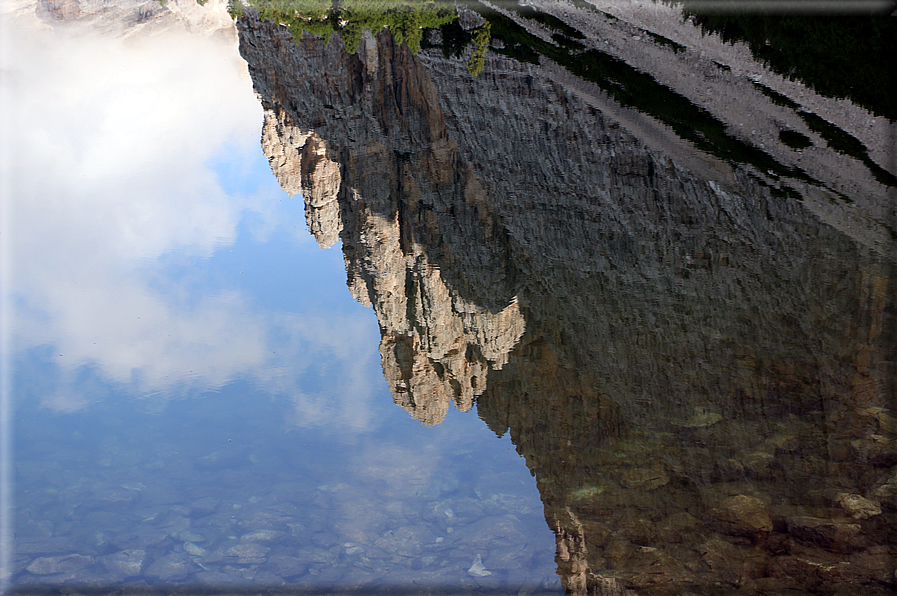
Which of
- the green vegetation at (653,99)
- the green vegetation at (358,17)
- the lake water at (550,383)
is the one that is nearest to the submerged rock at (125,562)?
the lake water at (550,383)

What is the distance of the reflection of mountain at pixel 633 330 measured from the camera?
36.9 ft

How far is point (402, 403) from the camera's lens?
629 inches

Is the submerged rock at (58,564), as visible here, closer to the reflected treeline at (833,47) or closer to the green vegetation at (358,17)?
the reflected treeline at (833,47)

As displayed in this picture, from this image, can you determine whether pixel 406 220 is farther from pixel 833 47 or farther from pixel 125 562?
pixel 125 562

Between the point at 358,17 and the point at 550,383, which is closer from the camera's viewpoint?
the point at 550,383

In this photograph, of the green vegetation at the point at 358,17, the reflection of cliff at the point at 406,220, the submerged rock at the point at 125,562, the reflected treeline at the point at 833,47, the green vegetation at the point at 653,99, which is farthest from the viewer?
the green vegetation at the point at 358,17

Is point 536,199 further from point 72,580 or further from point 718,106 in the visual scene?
point 72,580

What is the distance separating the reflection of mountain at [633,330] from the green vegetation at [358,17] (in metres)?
12.8

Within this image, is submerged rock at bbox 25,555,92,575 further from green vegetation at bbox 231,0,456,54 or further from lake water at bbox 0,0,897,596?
green vegetation at bbox 231,0,456,54

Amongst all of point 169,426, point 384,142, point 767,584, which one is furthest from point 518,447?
point 384,142

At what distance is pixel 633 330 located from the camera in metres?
15.7

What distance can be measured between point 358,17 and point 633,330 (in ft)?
112

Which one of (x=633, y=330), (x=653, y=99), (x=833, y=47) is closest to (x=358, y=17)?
(x=653, y=99)

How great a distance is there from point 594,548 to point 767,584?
9.34 ft
